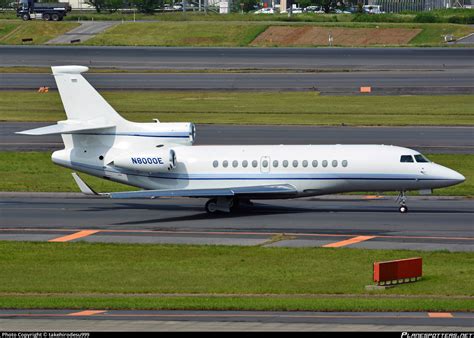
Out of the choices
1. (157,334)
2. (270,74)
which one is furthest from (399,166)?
(270,74)

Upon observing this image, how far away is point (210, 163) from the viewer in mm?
45844

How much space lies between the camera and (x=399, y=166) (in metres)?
Answer: 44.2

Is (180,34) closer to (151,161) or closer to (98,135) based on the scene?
(98,135)

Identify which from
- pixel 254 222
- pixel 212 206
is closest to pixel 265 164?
pixel 212 206

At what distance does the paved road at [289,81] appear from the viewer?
86.5 m

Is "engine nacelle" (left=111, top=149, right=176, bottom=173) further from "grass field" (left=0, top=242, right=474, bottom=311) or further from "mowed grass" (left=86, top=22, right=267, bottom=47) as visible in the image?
"mowed grass" (left=86, top=22, right=267, bottom=47)

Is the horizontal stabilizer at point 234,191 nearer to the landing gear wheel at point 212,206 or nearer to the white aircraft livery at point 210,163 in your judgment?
the white aircraft livery at point 210,163

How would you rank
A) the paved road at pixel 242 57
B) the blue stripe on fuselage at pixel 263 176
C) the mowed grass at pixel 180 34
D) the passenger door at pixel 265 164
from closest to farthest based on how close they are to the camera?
the blue stripe on fuselage at pixel 263 176 → the passenger door at pixel 265 164 → the paved road at pixel 242 57 → the mowed grass at pixel 180 34

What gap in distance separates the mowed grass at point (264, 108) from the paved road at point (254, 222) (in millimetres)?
23867

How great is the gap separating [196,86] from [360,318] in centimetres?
6689

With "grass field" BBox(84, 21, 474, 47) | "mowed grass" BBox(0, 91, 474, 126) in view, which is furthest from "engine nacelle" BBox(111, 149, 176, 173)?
"grass field" BBox(84, 21, 474, 47)

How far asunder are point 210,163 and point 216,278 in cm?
1390

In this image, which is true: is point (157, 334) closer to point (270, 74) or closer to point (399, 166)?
point (399, 166)

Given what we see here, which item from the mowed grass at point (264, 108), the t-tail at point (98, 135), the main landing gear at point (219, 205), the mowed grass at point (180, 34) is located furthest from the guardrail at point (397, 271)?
the mowed grass at point (180, 34)
